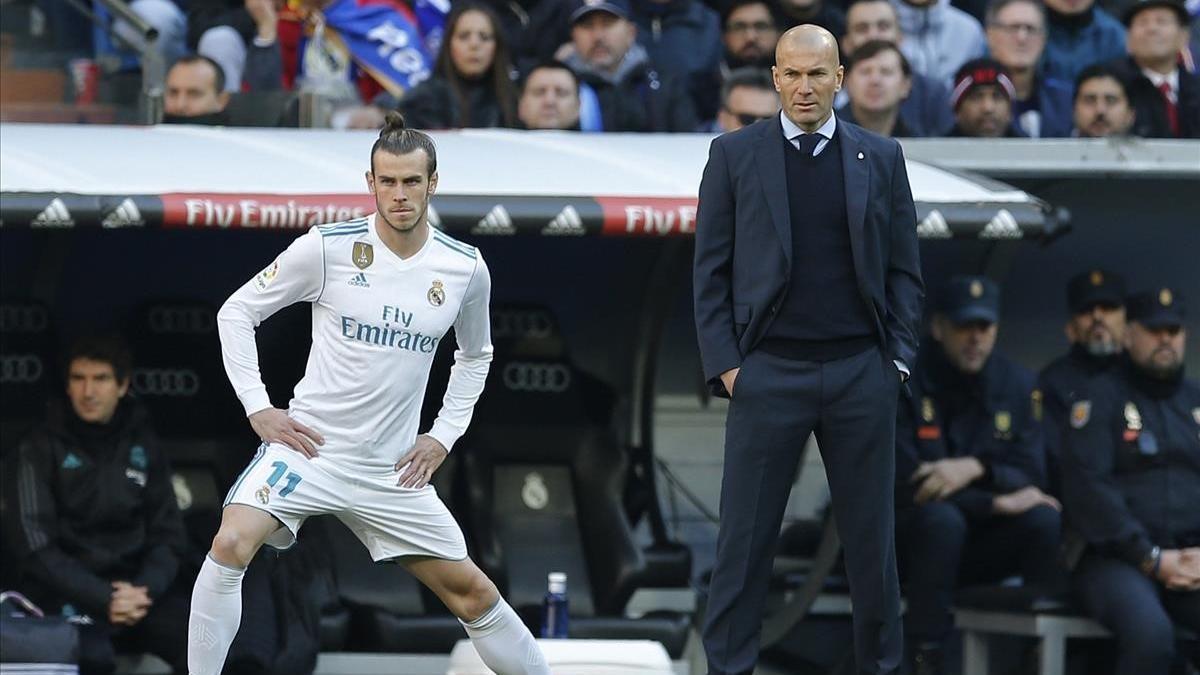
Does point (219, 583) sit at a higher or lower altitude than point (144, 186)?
lower

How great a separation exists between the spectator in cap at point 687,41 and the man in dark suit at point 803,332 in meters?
4.00

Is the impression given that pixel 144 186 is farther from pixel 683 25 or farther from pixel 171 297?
pixel 683 25

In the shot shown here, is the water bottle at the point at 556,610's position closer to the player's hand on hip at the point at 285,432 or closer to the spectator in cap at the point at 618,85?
the player's hand on hip at the point at 285,432

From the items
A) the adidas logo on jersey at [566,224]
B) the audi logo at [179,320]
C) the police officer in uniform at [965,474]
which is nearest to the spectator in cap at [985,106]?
the police officer in uniform at [965,474]

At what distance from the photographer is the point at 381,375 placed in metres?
6.04

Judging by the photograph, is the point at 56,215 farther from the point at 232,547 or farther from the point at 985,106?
the point at 985,106

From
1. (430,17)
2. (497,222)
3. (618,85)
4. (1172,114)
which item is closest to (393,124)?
(497,222)

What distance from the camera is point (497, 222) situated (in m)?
7.73

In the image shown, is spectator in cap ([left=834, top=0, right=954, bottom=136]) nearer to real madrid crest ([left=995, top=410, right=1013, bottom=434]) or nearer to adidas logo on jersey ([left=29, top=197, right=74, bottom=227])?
real madrid crest ([left=995, top=410, right=1013, bottom=434])

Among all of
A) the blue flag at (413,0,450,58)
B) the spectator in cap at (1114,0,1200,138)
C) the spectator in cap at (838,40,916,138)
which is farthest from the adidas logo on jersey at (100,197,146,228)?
the spectator in cap at (1114,0,1200,138)

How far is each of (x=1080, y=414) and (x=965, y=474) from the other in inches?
20.6

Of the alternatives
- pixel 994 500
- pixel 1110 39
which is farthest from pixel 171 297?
pixel 1110 39

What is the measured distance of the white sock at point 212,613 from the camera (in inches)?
233

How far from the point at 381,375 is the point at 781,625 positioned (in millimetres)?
3185
